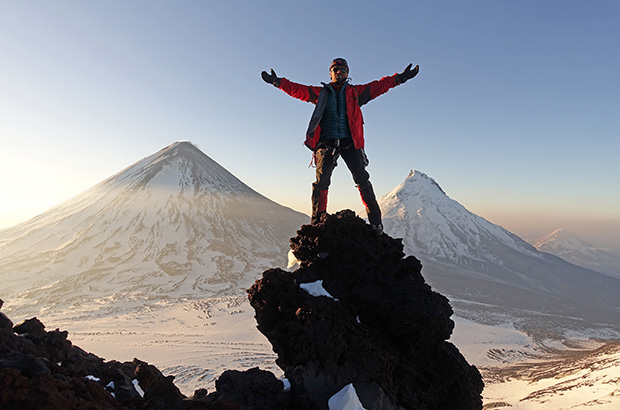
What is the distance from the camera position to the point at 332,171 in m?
4.55

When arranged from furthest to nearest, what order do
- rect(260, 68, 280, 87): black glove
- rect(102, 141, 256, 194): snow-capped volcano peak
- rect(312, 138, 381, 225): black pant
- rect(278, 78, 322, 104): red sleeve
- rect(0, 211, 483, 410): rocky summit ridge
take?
rect(102, 141, 256, 194): snow-capped volcano peak
rect(278, 78, 322, 104): red sleeve
rect(260, 68, 280, 87): black glove
rect(312, 138, 381, 225): black pant
rect(0, 211, 483, 410): rocky summit ridge

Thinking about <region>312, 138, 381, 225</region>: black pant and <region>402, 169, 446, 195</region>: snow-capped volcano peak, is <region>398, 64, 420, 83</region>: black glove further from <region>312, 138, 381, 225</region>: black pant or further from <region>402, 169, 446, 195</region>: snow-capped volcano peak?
<region>402, 169, 446, 195</region>: snow-capped volcano peak

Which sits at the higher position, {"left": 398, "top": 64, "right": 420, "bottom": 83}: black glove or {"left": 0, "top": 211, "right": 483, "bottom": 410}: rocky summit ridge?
{"left": 398, "top": 64, "right": 420, "bottom": 83}: black glove

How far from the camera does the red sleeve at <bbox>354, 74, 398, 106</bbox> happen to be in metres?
4.42

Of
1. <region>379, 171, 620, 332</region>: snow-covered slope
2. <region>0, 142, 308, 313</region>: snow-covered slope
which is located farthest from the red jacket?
<region>379, 171, 620, 332</region>: snow-covered slope

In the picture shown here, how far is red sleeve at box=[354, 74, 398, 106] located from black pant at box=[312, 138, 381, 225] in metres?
0.69

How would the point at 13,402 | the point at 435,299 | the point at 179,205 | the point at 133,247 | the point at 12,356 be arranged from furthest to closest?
the point at 179,205 < the point at 133,247 < the point at 435,299 < the point at 12,356 < the point at 13,402

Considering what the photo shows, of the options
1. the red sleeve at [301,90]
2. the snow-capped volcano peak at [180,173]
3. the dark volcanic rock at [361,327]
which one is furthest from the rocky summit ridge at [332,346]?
the snow-capped volcano peak at [180,173]

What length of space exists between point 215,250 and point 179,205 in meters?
22.1

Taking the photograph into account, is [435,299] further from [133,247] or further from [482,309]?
[133,247]

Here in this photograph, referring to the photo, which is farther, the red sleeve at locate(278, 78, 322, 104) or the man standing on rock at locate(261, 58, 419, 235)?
the red sleeve at locate(278, 78, 322, 104)

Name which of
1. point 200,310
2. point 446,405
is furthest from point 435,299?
point 200,310

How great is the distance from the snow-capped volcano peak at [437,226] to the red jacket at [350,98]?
83769 mm

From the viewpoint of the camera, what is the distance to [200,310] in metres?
32.2
